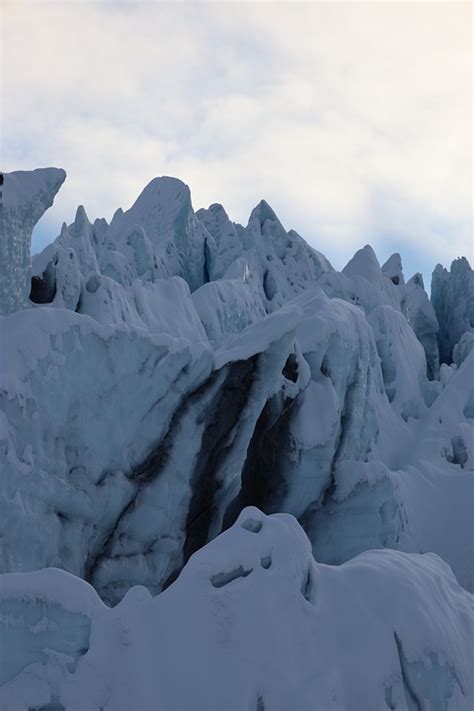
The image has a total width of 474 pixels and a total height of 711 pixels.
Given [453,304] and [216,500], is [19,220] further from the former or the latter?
[453,304]

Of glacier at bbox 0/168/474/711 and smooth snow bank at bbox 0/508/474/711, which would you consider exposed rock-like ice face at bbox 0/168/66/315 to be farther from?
smooth snow bank at bbox 0/508/474/711

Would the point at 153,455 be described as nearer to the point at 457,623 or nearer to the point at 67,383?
the point at 67,383

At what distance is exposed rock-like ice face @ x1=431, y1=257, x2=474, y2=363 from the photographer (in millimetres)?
24203

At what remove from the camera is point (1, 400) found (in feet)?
20.0

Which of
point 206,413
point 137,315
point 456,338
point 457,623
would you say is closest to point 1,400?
point 206,413

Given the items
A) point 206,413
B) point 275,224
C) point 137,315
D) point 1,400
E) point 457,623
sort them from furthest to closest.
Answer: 1. point 275,224
2. point 137,315
3. point 206,413
4. point 1,400
5. point 457,623

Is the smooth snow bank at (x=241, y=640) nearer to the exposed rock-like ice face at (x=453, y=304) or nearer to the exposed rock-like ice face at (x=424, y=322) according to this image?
the exposed rock-like ice face at (x=424, y=322)

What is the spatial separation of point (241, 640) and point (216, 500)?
400 centimetres

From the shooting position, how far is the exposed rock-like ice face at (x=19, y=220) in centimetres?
819

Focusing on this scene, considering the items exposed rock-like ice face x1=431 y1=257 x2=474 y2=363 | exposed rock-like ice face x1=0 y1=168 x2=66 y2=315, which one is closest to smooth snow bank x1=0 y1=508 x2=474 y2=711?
exposed rock-like ice face x1=0 y1=168 x2=66 y2=315

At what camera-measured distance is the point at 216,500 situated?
A: 27.2 feet

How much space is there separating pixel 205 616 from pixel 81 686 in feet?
2.62

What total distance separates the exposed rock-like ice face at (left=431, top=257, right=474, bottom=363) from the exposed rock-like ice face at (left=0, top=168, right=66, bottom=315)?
58.0 feet

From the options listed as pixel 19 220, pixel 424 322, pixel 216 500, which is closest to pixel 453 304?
pixel 424 322
